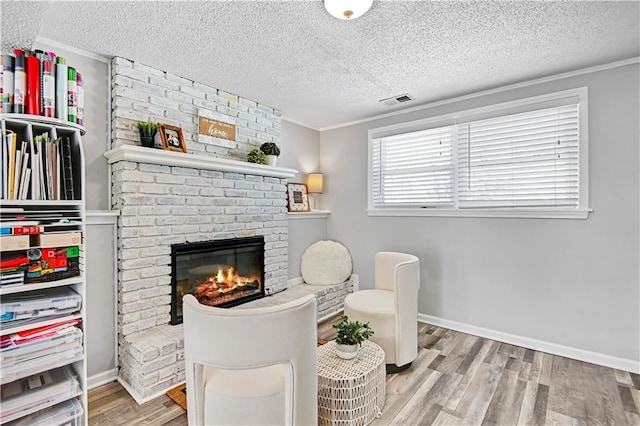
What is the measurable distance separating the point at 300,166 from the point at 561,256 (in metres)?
2.97

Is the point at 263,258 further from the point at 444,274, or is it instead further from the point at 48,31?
the point at 48,31

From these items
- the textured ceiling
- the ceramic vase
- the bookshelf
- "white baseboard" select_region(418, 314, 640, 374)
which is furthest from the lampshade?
the bookshelf

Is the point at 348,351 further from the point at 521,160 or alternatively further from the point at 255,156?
the point at 521,160

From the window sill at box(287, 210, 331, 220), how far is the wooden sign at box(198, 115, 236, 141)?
118 centimetres

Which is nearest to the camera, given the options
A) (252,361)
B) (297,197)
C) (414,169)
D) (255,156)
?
(252,361)

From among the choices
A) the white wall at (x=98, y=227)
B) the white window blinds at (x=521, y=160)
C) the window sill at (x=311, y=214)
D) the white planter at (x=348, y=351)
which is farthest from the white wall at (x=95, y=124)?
the white window blinds at (x=521, y=160)

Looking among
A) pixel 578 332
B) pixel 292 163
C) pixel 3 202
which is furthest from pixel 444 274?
pixel 3 202

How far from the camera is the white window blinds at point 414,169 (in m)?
3.41

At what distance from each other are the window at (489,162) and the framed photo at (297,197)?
87 cm

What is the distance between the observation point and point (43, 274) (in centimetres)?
169

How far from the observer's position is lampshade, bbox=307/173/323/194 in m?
4.16

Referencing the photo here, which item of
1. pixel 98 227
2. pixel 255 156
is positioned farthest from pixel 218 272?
pixel 255 156

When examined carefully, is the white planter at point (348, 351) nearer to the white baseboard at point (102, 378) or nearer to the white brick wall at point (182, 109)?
the white baseboard at point (102, 378)

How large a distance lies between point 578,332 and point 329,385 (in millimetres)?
2336
